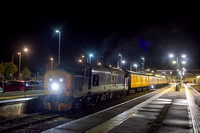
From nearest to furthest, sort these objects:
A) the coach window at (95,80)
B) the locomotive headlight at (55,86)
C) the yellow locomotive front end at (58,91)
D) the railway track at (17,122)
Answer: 1. the railway track at (17,122)
2. the yellow locomotive front end at (58,91)
3. the locomotive headlight at (55,86)
4. the coach window at (95,80)

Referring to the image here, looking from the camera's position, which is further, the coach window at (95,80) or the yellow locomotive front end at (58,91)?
the coach window at (95,80)

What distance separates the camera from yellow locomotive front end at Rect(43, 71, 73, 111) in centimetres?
1443

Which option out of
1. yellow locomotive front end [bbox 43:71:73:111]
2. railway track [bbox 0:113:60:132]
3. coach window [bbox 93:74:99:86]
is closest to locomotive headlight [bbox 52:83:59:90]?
yellow locomotive front end [bbox 43:71:73:111]

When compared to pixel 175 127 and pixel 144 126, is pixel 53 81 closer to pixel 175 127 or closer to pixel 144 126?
pixel 144 126

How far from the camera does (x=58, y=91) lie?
48.4 ft

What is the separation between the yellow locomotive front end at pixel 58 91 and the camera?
568 inches

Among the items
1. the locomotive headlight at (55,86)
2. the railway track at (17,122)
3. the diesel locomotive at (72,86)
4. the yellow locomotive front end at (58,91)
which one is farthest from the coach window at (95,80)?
the railway track at (17,122)

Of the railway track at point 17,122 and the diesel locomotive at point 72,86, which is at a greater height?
the diesel locomotive at point 72,86

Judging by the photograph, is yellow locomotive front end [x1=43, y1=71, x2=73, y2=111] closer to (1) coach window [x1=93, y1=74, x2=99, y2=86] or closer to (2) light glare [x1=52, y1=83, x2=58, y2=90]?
(2) light glare [x1=52, y1=83, x2=58, y2=90]

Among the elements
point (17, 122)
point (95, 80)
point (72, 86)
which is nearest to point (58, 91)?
point (72, 86)

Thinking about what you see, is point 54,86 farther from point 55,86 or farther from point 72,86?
point 72,86

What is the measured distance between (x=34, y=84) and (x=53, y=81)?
72.0ft

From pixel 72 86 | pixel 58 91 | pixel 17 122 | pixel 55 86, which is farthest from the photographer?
pixel 55 86

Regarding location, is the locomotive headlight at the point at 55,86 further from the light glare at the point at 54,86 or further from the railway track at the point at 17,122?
the railway track at the point at 17,122
